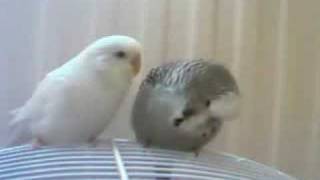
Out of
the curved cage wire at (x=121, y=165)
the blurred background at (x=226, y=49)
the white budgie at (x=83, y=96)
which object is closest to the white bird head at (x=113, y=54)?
the white budgie at (x=83, y=96)

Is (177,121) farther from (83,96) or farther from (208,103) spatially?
(83,96)

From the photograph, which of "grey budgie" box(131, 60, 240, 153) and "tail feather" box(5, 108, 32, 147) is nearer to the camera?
"grey budgie" box(131, 60, 240, 153)

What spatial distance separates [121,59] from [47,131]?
0.49 ft

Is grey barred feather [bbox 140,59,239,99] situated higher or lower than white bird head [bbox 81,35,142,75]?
lower

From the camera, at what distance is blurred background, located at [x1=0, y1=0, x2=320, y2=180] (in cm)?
123

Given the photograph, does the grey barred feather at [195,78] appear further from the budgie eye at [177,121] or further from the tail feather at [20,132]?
the tail feather at [20,132]

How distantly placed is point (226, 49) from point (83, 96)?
1.51 ft

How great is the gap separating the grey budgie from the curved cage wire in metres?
0.03

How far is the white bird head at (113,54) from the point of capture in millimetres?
921

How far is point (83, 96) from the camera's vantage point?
2.95 ft

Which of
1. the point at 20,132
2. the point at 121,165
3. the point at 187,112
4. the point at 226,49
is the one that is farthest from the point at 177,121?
the point at 226,49

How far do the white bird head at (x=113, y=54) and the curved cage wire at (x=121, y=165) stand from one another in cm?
13

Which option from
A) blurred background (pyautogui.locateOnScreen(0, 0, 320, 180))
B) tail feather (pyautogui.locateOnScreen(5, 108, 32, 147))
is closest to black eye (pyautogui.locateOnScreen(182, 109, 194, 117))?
tail feather (pyautogui.locateOnScreen(5, 108, 32, 147))

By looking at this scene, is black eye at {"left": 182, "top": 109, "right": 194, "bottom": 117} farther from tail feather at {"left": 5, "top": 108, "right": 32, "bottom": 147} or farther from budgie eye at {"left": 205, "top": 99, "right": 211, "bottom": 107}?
tail feather at {"left": 5, "top": 108, "right": 32, "bottom": 147}
